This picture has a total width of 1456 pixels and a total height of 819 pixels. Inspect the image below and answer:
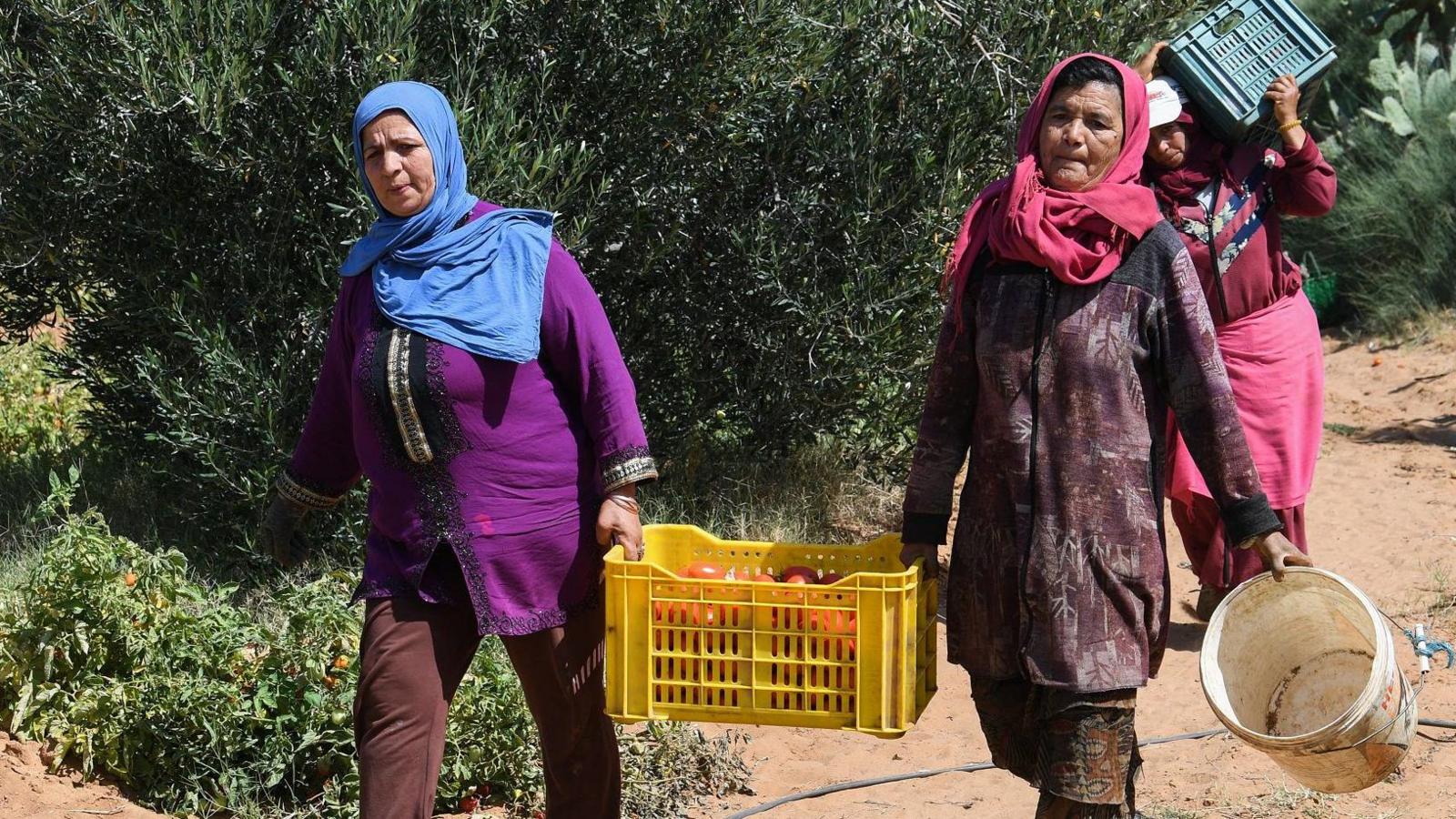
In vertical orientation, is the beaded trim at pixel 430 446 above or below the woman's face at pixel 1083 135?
below

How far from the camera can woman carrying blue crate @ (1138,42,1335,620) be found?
16.5 ft

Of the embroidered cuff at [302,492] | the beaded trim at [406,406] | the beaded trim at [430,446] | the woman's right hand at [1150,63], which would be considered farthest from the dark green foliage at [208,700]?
the woman's right hand at [1150,63]

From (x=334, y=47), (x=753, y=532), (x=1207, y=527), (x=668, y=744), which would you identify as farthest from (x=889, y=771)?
(x=334, y=47)

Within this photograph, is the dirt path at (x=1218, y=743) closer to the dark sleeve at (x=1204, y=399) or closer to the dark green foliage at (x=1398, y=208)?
the dark sleeve at (x=1204, y=399)

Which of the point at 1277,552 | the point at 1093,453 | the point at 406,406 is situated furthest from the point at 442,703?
the point at 1277,552

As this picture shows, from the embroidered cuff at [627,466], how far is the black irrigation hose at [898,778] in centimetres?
161

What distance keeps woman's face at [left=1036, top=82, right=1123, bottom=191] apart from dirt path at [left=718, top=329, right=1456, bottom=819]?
2.16 m

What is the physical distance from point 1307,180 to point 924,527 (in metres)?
2.38

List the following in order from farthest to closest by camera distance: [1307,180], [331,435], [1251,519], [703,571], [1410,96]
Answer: [1410,96], [1307,180], [331,435], [703,571], [1251,519]

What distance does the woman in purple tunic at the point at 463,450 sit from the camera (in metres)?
3.39

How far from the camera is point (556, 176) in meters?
6.12

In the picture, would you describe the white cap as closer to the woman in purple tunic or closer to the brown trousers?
the woman in purple tunic

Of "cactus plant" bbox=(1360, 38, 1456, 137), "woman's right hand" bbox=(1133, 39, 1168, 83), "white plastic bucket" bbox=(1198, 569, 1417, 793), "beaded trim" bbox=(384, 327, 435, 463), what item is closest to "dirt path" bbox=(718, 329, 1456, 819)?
"white plastic bucket" bbox=(1198, 569, 1417, 793)

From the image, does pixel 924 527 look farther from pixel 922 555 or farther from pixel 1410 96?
pixel 1410 96
